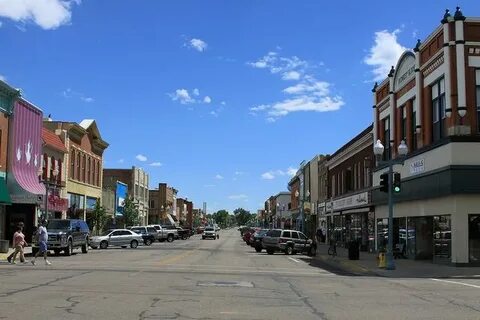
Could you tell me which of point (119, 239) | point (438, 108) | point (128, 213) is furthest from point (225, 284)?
point (128, 213)

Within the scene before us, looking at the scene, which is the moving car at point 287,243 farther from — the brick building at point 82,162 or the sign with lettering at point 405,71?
the brick building at point 82,162

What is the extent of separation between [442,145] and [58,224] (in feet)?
71.3

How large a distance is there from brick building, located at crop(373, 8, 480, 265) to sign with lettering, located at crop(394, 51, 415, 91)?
6 cm

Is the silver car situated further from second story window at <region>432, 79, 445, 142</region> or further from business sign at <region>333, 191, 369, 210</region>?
second story window at <region>432, 79, 445, 142</region>

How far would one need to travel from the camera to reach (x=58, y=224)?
36.0 metres

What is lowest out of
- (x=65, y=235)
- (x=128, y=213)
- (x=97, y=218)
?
Answer: (x=65, y=235)

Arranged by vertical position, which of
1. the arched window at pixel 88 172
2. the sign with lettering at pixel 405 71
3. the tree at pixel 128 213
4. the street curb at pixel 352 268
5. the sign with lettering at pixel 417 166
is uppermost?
the sign with lettering at pixel 405 71

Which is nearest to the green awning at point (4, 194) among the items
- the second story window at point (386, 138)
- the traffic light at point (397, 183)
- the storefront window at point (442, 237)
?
the traffic light at point (397, 183)

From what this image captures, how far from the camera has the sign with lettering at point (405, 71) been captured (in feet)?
115

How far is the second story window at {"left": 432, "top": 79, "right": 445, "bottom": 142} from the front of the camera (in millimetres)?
30141

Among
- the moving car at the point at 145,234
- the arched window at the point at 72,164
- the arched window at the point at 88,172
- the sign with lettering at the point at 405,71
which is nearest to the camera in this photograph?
the sign with lettering at the point at 405,71

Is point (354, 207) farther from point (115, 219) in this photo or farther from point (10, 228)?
point (115, 219)

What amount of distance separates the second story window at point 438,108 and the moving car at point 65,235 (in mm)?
20833

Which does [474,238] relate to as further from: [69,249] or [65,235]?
[69,249]
